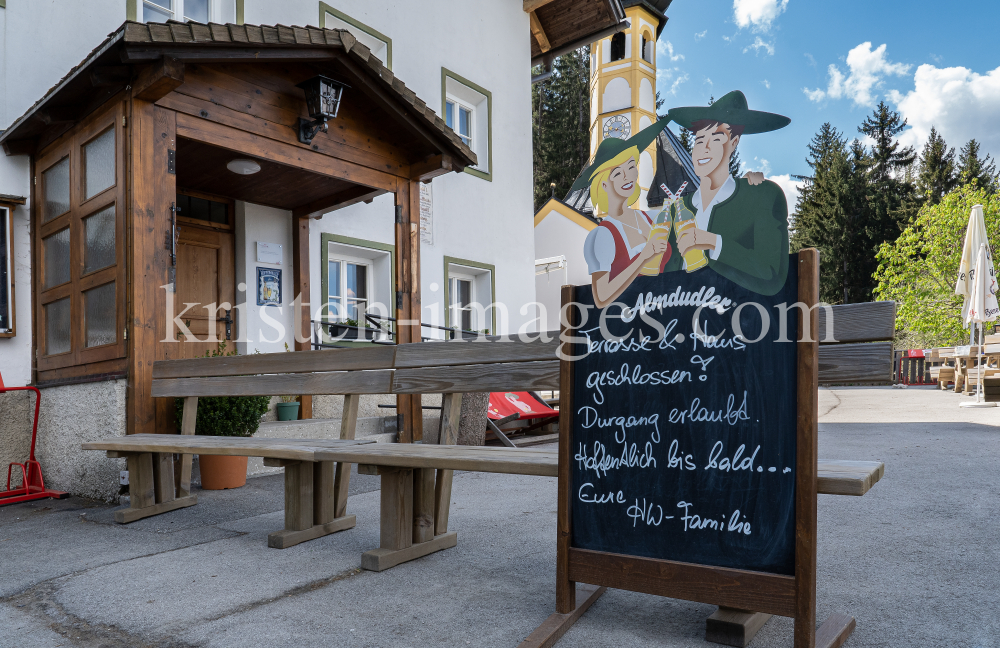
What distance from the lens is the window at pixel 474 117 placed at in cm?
1052

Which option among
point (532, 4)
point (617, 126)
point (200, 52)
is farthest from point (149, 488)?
point (617, 126)

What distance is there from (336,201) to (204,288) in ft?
5.42

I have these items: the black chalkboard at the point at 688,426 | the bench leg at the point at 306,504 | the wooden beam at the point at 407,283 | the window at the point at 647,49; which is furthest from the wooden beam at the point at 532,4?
the window at the point at 647,49

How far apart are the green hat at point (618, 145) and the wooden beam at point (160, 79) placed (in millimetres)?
3441

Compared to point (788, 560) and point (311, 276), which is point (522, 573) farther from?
point (311, 276)

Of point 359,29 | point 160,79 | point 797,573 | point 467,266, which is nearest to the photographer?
point 797,573

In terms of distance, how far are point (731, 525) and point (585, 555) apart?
0.51m

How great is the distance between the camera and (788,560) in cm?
208

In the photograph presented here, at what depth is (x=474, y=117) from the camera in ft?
35.7

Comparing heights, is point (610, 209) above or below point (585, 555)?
above

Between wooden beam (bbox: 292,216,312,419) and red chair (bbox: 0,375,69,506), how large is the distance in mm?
2768

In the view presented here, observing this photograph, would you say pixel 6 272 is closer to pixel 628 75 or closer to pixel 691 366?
pixel 691 366

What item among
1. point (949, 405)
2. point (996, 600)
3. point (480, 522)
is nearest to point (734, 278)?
point (996, 600)

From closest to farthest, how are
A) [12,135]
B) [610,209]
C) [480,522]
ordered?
1. [610,209]
2. [480,522]
3. [12,135]
